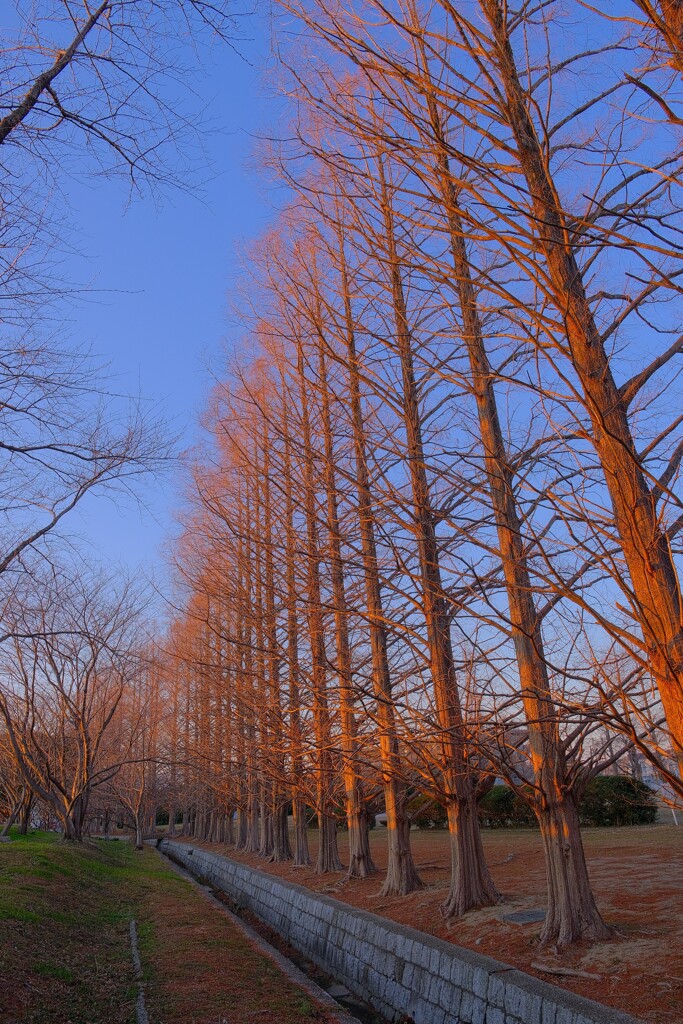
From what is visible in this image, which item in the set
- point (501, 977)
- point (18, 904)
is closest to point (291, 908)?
point (18, 904)

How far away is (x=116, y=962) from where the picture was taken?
899 cm

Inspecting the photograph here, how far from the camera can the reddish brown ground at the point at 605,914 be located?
16.3 feet

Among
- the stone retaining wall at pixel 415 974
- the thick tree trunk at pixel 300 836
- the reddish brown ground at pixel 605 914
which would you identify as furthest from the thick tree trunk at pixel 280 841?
the stone retaining wall at pixel 415 974

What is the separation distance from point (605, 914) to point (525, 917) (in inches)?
28.4

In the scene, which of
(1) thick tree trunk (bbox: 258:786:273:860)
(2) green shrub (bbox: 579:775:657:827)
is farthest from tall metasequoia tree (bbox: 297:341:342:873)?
(1) thick tree trunk (bbox: 258:786:273:860)

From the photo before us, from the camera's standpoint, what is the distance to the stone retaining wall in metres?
4.79

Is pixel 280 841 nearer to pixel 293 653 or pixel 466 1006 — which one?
pixel 293 653

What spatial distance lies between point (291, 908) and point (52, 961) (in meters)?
4.44

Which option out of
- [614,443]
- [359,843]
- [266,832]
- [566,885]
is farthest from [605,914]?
[266,832]

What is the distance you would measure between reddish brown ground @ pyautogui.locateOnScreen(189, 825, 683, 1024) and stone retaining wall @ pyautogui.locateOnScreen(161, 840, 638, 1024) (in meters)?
0.36

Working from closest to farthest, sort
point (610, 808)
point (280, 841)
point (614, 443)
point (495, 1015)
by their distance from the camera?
point (614, 443) < point (495, 1015) < point (610, 808) < point (280, 841)

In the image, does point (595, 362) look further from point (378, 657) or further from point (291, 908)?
point (291, 908)

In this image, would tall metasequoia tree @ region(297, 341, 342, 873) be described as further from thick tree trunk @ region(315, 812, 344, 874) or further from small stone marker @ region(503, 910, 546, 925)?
small stone marker @ region(503, 910, 546, 925)

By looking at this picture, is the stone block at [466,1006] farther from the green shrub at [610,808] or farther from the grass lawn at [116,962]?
the green shrub at [610,808]
